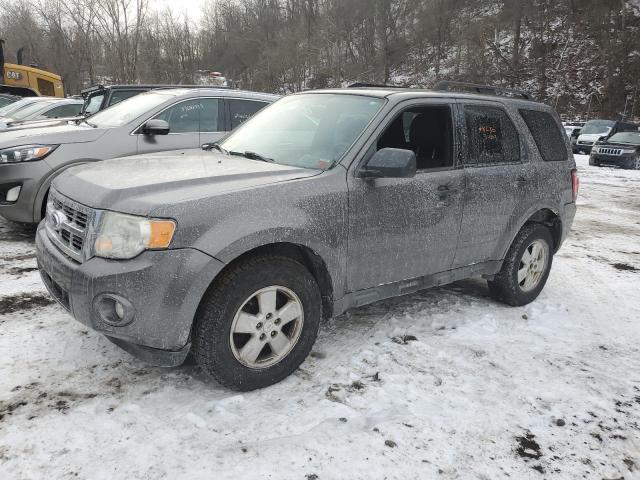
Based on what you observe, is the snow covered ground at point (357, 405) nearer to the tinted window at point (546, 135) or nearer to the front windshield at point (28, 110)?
the tinted window at point (546, 135)

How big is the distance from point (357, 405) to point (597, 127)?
24007 millimetres

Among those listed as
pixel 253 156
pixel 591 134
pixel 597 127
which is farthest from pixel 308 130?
pixel 597 127

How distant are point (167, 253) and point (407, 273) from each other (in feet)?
5.72

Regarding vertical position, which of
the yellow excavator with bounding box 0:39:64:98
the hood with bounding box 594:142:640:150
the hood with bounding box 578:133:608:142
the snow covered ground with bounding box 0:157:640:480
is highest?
the yellow excavator with bounding box 0:39:64:98

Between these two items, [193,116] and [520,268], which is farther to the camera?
[193,116]

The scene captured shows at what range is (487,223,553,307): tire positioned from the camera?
4367mm

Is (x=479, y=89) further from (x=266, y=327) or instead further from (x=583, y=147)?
(x=583, y=147)

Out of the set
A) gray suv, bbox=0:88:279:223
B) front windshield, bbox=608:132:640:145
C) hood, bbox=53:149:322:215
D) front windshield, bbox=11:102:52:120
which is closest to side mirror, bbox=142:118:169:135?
gray suv, bbox=0:88:279:223

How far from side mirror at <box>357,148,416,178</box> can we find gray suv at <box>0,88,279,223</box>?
3.31m

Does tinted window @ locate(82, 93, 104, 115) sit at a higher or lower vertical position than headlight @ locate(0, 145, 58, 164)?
higher

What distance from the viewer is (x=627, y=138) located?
18.4 m

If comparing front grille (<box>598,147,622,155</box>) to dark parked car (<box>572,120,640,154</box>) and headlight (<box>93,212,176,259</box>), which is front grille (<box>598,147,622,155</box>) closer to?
dark parked car (<box>572,120,640,154</box>)

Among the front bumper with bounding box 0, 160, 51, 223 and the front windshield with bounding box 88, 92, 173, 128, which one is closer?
the front bumper with bounding box 0, 160, 51, 223

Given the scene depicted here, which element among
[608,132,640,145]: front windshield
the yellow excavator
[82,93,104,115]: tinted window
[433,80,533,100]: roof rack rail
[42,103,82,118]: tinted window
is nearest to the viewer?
[433,80,533,100]: roof rack rail
